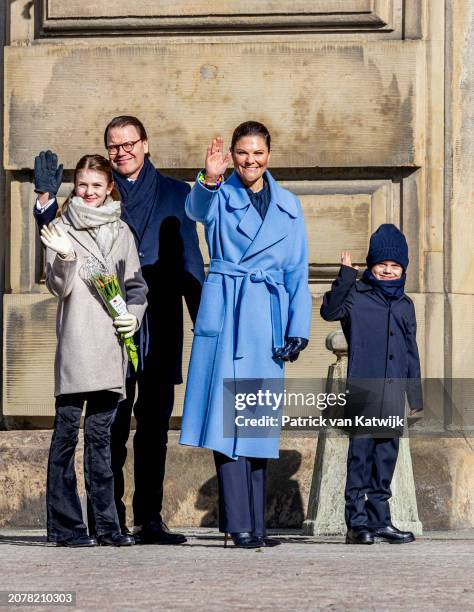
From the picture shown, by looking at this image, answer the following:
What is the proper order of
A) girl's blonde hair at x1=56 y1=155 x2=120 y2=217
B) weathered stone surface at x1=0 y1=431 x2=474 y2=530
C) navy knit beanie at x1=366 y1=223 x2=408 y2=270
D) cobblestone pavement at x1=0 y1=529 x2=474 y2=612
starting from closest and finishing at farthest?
cobblestone pavement at x1=0 y1=529 x2=474 y2=612 → girl's blonde hair at x1=56 y1=155 x2=120 y2=217 → navy knit beanie at x1=366 y1=223 x2=408 y2=270 → weathered stone surface at x1=0 y1=431 x2=474 y2=530

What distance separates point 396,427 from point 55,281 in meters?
1.60

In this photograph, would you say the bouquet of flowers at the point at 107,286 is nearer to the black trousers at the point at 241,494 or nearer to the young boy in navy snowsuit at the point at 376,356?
the black trousers at the point at 241,494

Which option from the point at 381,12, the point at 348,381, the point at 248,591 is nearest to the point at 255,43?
the point at 381,12

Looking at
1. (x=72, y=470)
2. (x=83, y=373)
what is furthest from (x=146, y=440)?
(x=83, y=373)

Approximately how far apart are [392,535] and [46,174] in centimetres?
206

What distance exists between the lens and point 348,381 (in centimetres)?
737

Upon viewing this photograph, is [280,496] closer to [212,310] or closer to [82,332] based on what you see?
[212,310]

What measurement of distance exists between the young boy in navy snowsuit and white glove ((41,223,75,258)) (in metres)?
1.16

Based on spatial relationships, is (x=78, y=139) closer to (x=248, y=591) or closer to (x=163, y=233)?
(x=163, y=233)

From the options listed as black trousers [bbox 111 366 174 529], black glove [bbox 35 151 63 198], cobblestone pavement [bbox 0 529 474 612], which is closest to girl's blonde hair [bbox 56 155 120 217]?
black glove [bbox 35 151 63 198]

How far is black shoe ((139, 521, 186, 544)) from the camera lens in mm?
7203

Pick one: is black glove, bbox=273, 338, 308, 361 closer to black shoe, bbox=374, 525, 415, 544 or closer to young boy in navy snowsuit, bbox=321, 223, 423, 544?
young boy in navy snowsuit, bbox=321, 223, 423, 544

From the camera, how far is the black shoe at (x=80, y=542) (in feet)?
22.4

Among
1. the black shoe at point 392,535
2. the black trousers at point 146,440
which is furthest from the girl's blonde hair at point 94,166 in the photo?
the black shoe at point 392,535
